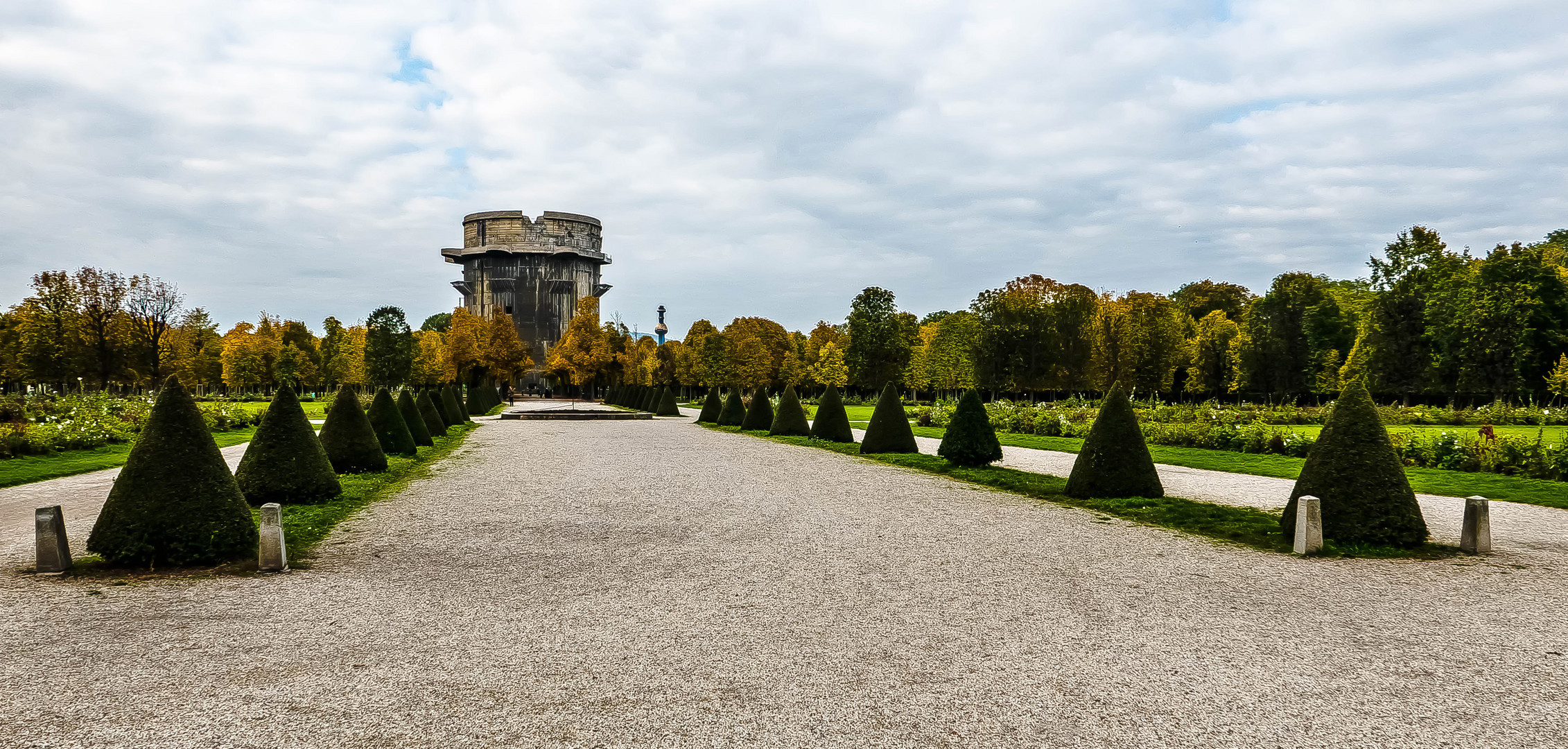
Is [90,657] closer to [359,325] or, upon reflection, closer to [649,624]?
[649,624]

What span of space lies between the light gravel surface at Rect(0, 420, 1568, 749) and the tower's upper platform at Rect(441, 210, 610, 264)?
10507 cm

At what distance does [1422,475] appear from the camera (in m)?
15.4

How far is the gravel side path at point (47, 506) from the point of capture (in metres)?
8.70

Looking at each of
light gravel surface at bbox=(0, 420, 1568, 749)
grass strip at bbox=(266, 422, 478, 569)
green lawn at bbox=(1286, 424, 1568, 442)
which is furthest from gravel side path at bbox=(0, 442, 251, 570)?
green lawn at bbox=(1286, 424, 1568, 442)

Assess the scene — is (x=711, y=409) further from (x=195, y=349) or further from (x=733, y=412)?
(x=195, y=349)

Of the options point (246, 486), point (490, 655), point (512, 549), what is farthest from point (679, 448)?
point (490, 655)

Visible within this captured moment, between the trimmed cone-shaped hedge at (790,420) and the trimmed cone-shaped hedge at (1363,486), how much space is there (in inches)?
719

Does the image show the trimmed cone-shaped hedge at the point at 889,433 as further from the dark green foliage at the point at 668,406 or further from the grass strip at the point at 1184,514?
the dark green foliage at the point at 668,406

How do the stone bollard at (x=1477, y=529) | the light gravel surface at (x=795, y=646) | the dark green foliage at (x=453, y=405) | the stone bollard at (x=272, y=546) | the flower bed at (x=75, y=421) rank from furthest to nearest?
the dark green foliage at (x=453, y=405), the flower bed at (x=75, y=421), the stone bollard at (x=1477, y=529), the stone bollard at (x=272, y=546), the light gravel surface at (x=795, y=646)

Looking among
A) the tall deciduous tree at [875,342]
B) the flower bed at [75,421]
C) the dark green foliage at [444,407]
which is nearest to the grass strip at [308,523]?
the flower bed at [75,421]

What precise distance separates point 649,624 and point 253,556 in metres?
4.42

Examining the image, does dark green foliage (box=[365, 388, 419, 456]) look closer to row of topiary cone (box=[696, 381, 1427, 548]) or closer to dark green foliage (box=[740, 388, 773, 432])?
row of topiary cone (box=[696, 381, 1427, 548])

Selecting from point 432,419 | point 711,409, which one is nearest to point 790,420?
point 711,409

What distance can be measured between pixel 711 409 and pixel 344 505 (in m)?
25.2
